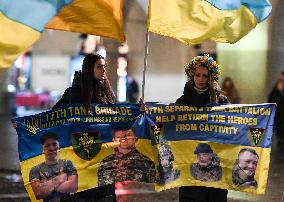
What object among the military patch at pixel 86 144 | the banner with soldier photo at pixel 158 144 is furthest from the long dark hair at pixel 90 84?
the military patch at pixel 86 144

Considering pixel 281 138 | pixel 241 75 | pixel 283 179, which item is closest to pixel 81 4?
pixel 283 179

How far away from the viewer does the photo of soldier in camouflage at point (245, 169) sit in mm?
5711

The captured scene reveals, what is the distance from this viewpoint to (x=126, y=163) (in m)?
5.68

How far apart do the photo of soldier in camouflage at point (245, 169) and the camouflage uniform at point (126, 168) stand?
30.5 inches

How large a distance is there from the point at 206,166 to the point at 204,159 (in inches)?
2.7

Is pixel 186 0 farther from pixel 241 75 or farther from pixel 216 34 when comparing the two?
pixel 241 75

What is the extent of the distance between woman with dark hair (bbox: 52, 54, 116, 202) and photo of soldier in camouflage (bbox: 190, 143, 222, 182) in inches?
31.9

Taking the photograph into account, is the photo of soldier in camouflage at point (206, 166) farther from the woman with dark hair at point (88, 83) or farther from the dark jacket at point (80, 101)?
the woman with dark hair at point (88, 83)

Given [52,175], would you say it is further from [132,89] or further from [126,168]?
[132,89]

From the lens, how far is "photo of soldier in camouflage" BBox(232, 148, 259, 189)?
5711 mm

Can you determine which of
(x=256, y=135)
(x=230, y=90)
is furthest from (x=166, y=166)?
(x=230, y=90)

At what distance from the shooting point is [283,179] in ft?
32.0

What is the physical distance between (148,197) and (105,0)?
350cm

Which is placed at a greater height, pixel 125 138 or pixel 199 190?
pixel 125 138
